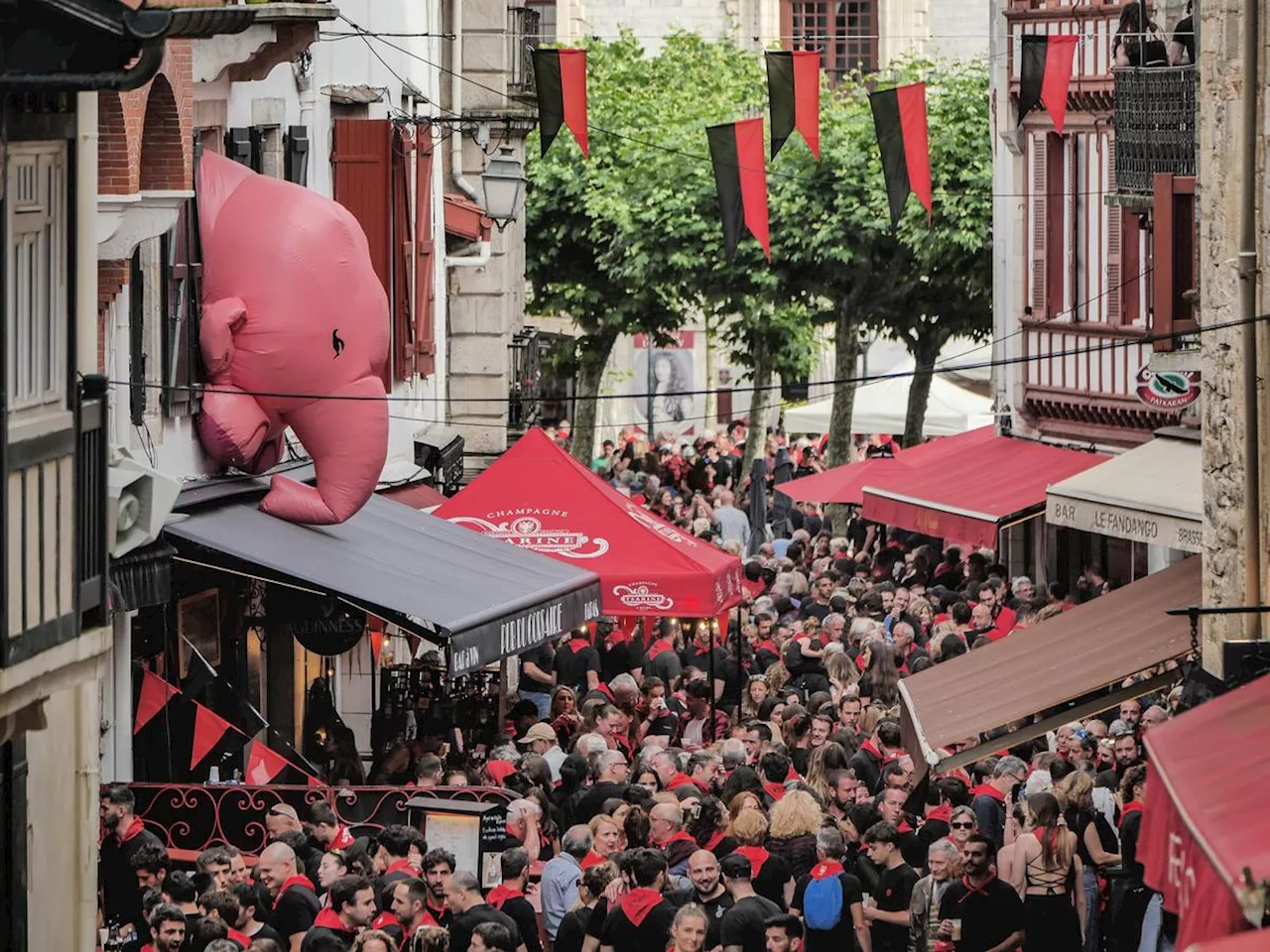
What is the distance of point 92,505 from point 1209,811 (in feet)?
16.7

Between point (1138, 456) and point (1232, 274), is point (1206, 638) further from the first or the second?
point (1138, 456)

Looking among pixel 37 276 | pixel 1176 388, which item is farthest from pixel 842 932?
pixel 1176 388

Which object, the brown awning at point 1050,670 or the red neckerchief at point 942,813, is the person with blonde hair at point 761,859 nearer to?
the red neckerchief at point 942,813

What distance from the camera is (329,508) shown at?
18281 mm

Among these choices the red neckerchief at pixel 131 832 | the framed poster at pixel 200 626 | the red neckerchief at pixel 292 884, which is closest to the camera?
the red neckerchief at pixel 292 884

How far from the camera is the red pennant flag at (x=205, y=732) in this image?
54.5ft

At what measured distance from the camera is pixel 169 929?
1234 cm

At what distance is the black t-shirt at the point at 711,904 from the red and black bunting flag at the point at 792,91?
38.6ft

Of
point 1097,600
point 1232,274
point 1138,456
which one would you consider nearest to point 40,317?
point 1232,274

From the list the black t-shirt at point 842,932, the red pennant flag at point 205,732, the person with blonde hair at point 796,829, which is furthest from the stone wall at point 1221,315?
the red pennant flag at point 205,732

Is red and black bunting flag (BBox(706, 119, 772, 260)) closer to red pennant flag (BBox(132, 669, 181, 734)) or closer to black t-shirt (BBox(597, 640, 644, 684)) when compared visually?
black t-shirt (BBox(597, 640, 644, 684))

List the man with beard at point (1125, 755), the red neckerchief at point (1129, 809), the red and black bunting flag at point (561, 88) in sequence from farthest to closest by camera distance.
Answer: the red and black bunting flag at point (561, 88), the man with beard at point (1125, 755), the red neckerchief at point (1129, 809)

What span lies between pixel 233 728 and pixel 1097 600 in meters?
5.33

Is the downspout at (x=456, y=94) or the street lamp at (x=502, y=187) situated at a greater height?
the downspout at (x=456, y=94)
